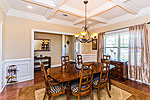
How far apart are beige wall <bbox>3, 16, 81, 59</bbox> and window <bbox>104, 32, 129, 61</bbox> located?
368 centimetres

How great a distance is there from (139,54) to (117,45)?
3.59 feet

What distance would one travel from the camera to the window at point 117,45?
3.58m

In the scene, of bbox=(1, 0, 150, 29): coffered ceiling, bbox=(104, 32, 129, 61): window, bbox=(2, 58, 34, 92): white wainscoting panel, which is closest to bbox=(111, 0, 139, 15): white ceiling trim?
bbox=(1, 0, 150, 29): coffered ceiling

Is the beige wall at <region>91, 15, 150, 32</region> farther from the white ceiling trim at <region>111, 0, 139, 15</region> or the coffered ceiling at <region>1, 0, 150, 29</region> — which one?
the white ceiling trim at <region>111, 0, 139, 15</region>

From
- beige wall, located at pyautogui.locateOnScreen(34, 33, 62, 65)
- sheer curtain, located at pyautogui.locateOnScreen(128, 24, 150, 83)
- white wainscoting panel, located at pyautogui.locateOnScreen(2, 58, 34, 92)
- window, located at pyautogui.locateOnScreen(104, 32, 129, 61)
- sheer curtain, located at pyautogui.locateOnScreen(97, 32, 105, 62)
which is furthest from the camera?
beige wall, located at pyautogui.locateOnScreen(34, 33, 62, 65)

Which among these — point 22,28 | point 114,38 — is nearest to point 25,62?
point 22,28

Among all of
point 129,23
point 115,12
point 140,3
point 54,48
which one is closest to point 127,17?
point 129,23

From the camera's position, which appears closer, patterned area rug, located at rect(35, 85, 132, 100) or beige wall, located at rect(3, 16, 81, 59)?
patterned area rug, located at rect(35, 85, 132, 100)

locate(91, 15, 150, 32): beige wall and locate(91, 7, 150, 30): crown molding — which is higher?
locate(91, 7, 150, 30): crown molding

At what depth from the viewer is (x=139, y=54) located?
295 cm

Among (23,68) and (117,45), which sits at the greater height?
(117,45)

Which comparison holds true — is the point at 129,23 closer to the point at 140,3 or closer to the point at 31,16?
the point at 140,3

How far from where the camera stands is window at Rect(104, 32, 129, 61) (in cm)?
358

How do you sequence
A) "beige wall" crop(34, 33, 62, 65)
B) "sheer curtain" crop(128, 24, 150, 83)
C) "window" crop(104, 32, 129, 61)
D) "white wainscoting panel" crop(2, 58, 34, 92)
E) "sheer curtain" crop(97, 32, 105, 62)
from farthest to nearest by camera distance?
"beige wall" crop(34, 33, 62, 65) → "sheer curtain" crop(97, 32, 105, 62) → "window" crop(104, 32, 129, 61) → "white wainscoting panel" crop(2, 58, 34, 92) → "sheer curtain" crop(128, 24, 150, 83)
